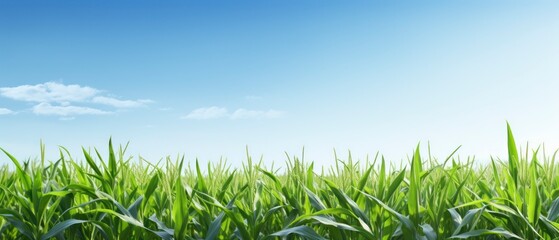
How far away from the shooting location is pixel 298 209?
2.83 m

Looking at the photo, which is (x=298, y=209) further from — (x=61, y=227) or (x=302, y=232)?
(x=61, y=227)

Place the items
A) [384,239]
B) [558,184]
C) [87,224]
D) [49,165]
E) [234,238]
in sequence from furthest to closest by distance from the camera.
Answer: [49,165] → [558,184] → [87,224] → [234,238] → [384,239]

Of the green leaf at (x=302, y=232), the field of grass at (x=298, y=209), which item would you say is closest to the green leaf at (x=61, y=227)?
the field of grass at (x=298, y=209)

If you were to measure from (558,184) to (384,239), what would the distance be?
51.8 inches

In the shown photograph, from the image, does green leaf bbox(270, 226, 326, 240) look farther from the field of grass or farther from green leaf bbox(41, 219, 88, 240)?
green leaf bbox(41, 219, 88, 240)

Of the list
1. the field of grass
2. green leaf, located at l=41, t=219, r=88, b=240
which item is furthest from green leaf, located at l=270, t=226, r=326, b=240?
green leaf, located at l=41, t=219, r=88, b=240

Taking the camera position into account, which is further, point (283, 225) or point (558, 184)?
point (558, 184)

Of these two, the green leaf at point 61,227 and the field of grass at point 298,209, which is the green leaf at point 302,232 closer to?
the field of grass at point 298,209

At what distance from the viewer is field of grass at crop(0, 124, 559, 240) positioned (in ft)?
8.57

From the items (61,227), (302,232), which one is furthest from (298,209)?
(61,227)

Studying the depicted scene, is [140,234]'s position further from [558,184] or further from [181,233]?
[558,184]

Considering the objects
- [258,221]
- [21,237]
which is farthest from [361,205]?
[21,237]

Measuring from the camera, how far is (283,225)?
284 cm

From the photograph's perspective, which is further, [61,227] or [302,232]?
[61,227]
